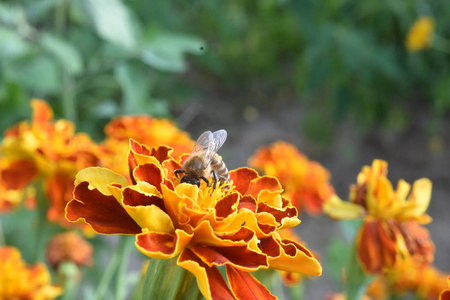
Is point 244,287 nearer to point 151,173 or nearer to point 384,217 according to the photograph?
point 151,173

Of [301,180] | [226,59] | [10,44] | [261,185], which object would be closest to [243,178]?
[261,185]

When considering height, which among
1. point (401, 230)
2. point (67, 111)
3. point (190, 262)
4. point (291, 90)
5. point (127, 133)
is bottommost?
point (190, 262)

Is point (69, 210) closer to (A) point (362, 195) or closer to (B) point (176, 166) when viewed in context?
(B) point (176, 166)

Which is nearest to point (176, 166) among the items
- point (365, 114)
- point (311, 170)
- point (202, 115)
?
point (311, 170)

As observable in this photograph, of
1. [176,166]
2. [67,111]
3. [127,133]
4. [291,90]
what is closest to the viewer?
[176,166]

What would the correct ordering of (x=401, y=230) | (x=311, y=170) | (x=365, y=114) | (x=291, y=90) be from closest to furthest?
(x=401, y=230), (x=311, y=170), (x=365, y=114), (x=291, y=90)

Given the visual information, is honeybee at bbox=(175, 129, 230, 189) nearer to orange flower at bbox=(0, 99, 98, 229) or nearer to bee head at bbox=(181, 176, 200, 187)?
bee head at bbox=(181, 176, 200, 187)
